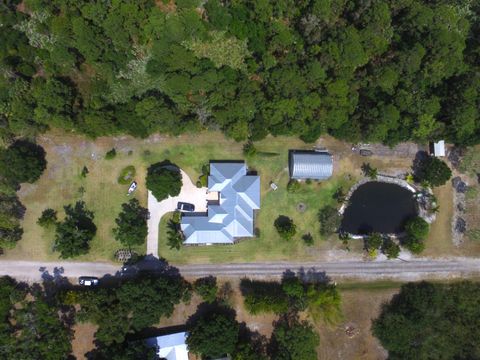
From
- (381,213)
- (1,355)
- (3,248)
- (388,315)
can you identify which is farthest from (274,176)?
(1,355)

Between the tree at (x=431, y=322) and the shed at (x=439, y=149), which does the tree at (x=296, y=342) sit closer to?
the tree at (x=431, y=322)

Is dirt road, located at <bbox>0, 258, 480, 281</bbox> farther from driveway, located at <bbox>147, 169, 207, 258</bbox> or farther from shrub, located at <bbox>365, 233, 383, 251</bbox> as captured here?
driveway, located at <bbox>147, 169, 207, 258</bbox>

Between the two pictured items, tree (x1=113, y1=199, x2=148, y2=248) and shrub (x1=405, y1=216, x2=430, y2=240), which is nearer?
tree (x1=113, y1=199, x2=148, y2=248)

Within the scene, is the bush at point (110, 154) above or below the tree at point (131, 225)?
above

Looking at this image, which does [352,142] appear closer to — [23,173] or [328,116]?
[328,116]

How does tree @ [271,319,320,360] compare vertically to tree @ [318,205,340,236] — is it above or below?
below

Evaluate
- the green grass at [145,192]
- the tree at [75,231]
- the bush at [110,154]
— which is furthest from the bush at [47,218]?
the bush at [110,154]

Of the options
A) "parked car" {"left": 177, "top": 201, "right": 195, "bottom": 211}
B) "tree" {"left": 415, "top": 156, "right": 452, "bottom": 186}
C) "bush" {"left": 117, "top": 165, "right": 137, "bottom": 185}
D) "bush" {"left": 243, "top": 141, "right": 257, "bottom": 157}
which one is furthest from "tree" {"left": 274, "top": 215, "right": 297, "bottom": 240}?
"bush" {"left": 117, "top": 165, "right": 137, "bottom": 185}

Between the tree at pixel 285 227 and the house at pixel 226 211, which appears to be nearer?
the house at pixel 226 211
